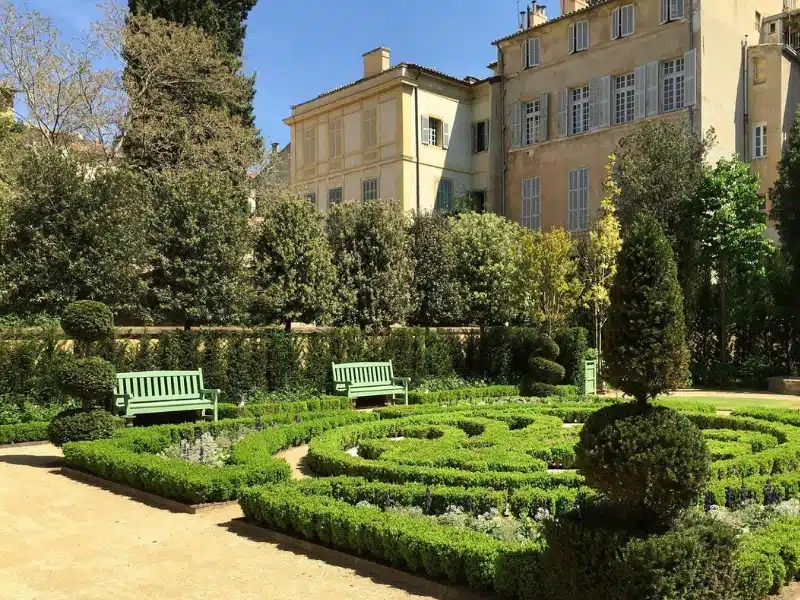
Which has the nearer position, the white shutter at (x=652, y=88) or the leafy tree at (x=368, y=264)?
the leafy tree at (x=368, y=264)

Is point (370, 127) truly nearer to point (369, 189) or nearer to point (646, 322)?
point (369, 189)

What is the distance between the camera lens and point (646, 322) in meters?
4.06

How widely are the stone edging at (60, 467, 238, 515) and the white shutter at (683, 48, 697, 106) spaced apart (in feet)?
70.5

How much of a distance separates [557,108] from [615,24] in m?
3.51

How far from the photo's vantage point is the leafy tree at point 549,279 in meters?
18.1

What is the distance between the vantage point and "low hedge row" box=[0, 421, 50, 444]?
10820mm

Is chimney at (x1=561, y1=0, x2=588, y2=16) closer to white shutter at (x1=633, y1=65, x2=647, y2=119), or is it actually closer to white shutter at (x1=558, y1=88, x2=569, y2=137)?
white shutter at (x1=558, y1=88, x2=569, y2=137)

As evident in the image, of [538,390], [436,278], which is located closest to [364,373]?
[538,390]

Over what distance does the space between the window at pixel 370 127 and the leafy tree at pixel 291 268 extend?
12938mm

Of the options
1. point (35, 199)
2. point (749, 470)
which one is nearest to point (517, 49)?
point (35, 199)

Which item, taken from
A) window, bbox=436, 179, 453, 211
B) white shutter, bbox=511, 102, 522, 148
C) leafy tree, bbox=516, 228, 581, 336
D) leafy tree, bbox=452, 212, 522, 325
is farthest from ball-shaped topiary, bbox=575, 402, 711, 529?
white shutter, bbox=511, 102, 522, 148

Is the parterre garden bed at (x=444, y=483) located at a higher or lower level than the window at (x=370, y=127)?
lower

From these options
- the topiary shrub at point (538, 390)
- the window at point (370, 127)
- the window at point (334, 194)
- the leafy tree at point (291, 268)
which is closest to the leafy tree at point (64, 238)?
the leafy tree at point (291, 268)

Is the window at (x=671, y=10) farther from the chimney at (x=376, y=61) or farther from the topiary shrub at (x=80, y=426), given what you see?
the topiary shrub at (x=80, y=426)
